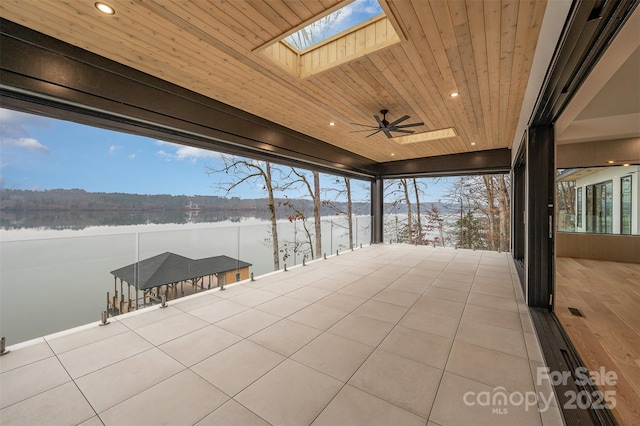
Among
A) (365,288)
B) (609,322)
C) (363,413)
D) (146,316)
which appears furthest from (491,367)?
(146,316)

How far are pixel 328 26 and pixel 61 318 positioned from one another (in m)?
4.42

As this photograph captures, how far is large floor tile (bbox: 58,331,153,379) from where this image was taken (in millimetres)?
2094

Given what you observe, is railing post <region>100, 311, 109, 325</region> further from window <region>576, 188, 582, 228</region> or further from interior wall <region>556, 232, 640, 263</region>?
window <region>576, 188, 582, 228</region>

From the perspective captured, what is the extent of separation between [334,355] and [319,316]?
831 mm

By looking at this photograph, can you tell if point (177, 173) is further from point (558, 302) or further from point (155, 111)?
point (558, 302)

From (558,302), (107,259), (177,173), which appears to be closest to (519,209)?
(558,302)

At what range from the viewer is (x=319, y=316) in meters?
3.11

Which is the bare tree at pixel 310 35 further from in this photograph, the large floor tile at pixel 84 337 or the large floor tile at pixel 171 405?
the large floor tile at pixel 84 337

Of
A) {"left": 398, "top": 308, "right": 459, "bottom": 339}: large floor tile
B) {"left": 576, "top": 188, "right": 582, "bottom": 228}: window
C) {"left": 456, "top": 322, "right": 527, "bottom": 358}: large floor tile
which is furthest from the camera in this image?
{"left": 576, "top": 188, "right": 582, "bottom": 228}: window

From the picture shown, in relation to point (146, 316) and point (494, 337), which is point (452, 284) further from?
point (146, 316)

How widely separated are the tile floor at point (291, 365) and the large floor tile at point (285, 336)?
0.06 ft

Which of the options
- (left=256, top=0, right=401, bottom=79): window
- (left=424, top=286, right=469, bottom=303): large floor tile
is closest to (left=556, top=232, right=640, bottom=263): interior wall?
(left=424, top=286, right=469, bottom=303): large floor tile

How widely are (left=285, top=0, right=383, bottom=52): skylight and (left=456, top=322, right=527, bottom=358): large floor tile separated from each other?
3.44m

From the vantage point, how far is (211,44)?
252 cm
